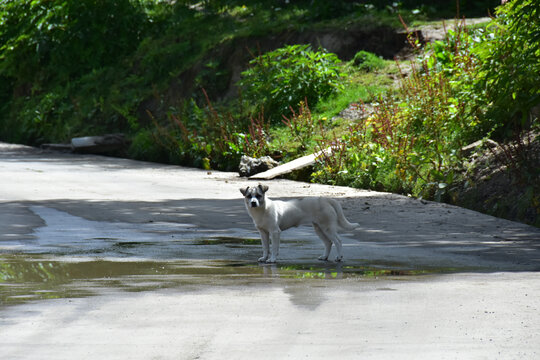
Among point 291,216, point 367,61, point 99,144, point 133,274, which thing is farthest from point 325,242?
point 99,144

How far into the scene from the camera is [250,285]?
781 centimetres

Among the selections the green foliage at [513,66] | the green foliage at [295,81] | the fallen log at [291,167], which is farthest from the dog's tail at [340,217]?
the green foliage at [295,81]

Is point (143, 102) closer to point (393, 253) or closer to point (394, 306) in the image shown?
point (393, 253)

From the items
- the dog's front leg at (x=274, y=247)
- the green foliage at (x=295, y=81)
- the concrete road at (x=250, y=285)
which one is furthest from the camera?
the green foliage at (x=295, y=81)

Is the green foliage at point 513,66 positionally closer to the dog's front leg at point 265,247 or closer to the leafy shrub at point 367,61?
the dog's front leg at point 265,247

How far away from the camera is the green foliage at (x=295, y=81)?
23.8 metres

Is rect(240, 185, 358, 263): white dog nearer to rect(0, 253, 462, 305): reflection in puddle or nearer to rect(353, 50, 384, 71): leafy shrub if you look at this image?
rect(0, 253, 462, 305): reflection in puddle

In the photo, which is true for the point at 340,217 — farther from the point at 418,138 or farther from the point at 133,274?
the point at 418,138

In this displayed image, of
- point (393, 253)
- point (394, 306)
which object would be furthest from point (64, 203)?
point (394, 306)

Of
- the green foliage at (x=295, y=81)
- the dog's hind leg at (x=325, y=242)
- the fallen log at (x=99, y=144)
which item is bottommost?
the fallen log at (x=99, y=144)

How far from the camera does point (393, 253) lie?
9844mm

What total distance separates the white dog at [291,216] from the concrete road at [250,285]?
272 mm

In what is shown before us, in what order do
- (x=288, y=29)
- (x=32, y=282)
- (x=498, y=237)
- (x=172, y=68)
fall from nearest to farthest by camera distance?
(x=32, y=282) → (x=498, y=237) → (x=288, y=29) → (x=172, y=68)

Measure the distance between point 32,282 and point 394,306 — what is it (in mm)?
3186
